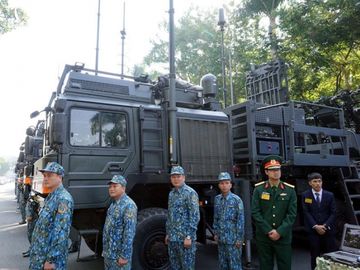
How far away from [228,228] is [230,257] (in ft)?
1.20

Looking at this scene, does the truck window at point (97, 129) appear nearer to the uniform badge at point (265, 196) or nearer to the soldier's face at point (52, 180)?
the soldier's face at point (52, 180)

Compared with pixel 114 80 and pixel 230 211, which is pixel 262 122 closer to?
pixel 230 211

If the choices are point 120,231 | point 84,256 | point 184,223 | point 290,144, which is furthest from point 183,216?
point 290,144

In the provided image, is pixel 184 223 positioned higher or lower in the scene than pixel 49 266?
higher

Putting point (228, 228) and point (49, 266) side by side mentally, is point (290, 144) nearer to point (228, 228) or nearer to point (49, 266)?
point (228, 228)

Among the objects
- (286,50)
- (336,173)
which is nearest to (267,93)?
(336,173)

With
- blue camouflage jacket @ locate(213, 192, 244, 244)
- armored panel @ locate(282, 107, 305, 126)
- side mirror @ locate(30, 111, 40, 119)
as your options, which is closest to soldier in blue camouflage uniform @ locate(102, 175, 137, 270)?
blue camouflage jacket @ locate(213, 192, 244, 244)

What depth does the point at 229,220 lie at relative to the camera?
15.1ft

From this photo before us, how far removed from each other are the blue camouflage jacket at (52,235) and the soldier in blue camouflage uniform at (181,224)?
152 centimetres

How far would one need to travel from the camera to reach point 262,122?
20.6 feet

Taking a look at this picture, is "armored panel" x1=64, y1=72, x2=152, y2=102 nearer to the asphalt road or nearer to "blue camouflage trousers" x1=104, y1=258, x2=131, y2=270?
the asphalt road

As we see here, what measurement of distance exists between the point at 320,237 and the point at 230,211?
133 cm

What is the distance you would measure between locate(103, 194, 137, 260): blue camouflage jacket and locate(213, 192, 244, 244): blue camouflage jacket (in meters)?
1.44

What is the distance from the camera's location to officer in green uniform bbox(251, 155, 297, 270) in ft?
12.8
